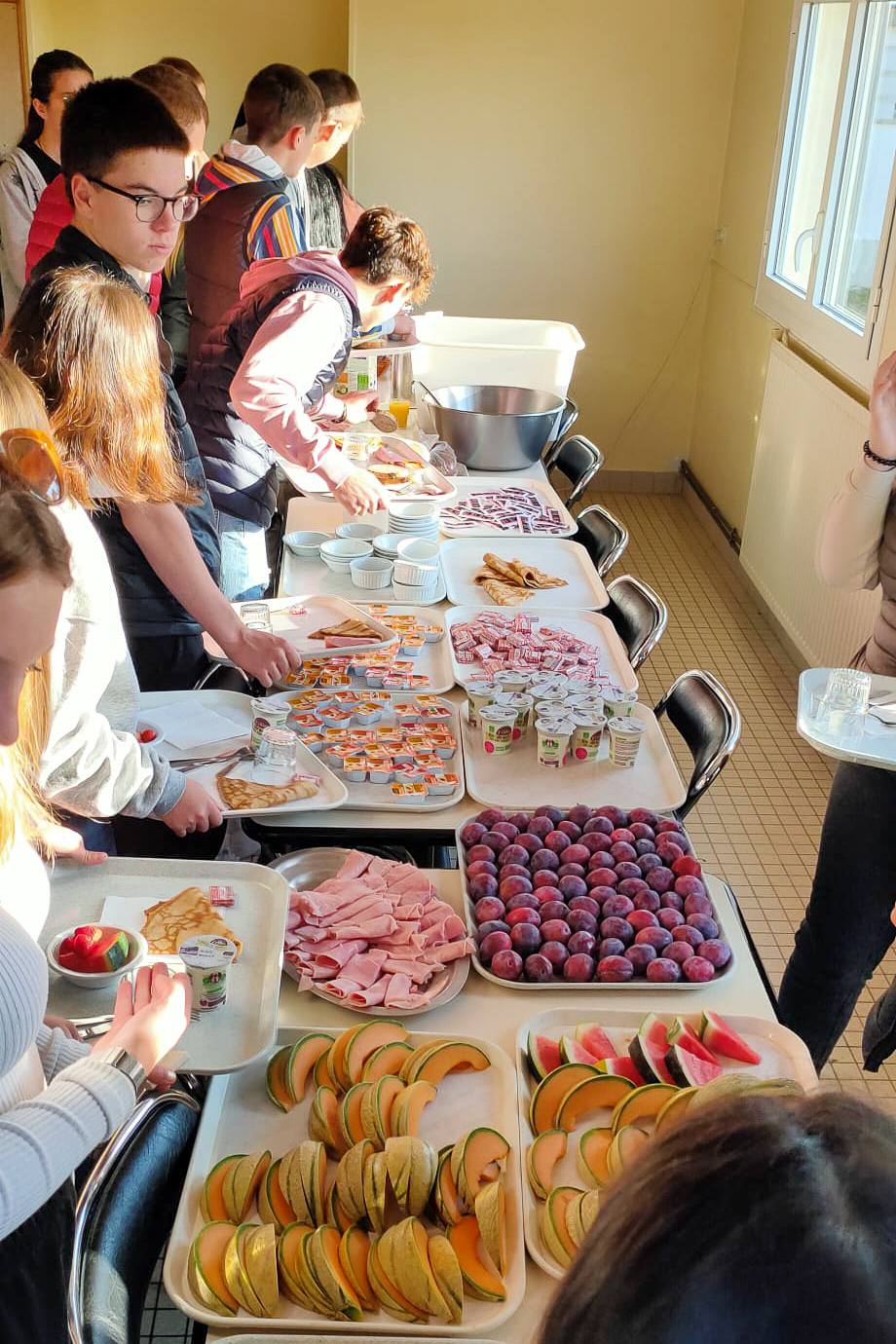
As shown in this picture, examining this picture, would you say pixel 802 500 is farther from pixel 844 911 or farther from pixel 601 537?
pixel 844 911

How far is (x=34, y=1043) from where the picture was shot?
1.28 meters

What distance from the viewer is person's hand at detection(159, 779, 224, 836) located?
1819 millimetres

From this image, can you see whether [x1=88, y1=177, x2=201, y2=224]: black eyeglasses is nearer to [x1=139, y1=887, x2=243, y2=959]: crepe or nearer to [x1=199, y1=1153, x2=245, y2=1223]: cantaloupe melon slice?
[x1=139, y1=887, x2=243, y2=959]: crepe

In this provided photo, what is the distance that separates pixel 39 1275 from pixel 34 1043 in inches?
9.2

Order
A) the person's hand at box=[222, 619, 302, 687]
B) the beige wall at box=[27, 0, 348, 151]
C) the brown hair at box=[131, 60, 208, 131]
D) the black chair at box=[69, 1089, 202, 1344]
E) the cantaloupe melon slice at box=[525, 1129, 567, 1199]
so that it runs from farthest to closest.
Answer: the beige wall at box=[27, 0, 348, 151] < the brown hair at box=[131, 60, 208, 131] < the person's hand at box=[222, 619, 302, 687] < the cantaloupe melon slice at box=[525, 1129, 567, 1199] < the black chair at box=[69, 1089, 202, 1344]

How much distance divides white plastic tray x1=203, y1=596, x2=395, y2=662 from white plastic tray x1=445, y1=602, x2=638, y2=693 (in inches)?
6.9

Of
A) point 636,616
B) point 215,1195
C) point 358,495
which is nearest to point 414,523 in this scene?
point 358,495

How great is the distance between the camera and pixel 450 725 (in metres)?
2.34

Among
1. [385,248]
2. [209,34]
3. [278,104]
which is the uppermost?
[209,34]

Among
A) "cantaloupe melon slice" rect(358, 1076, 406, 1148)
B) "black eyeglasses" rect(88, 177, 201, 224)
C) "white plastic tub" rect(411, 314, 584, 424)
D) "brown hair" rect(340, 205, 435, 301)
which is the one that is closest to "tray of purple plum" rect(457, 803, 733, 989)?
"cantaloupe melon slice" rect(358, 1076, 406, 1148)

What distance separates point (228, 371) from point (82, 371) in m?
1.18

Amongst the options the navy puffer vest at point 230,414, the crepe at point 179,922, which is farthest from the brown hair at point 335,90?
the crepe at point 179,922

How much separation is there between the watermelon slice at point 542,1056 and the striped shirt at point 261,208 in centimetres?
237

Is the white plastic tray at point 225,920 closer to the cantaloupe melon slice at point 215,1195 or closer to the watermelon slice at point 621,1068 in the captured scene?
the cantaloupe melon slice at point 215,1195
